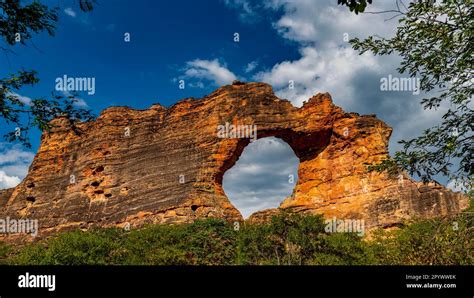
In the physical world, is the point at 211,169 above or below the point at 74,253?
above

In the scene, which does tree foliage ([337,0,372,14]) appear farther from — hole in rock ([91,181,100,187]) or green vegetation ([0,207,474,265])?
hole in rock ([91,181,100,187])

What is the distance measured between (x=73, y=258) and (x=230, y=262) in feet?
43.8
